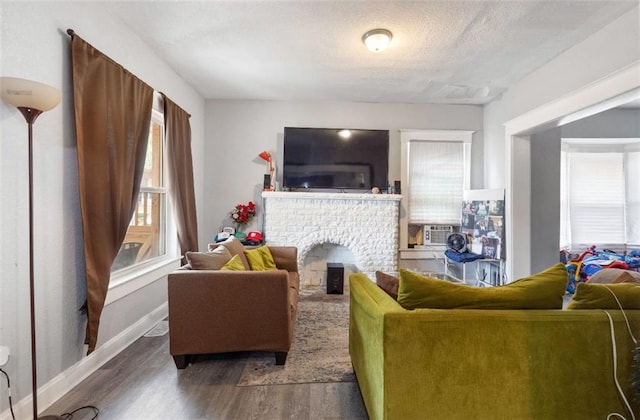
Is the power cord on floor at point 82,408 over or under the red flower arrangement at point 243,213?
under

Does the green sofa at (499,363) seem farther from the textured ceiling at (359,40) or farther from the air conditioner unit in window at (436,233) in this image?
the air conditioner unit in window at (436,233)

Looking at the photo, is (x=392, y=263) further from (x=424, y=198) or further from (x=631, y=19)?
(x=631, y=19)

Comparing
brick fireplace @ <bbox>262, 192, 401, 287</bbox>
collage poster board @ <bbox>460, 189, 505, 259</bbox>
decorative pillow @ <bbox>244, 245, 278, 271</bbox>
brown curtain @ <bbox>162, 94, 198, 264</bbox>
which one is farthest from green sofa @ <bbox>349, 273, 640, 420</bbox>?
brick fireplace @ <bbox>262, 192, 401, 287</bbox>

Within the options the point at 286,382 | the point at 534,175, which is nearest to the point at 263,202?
the point at 286,382

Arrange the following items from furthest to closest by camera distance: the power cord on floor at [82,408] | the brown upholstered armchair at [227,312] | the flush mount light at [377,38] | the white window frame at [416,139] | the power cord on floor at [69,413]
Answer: the white window frame at [416,139] → the flush mount light at [377,38] → the brown upholstered armchair at [227,312] → the power cord on floor at [82,408] → the power cord on floor at [69,413]

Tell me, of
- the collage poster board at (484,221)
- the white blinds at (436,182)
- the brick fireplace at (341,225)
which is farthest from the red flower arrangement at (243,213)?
the collage poster board at (484,221)

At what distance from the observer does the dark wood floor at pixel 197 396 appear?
1.67 meters

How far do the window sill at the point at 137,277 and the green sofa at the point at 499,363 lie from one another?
2129 mm

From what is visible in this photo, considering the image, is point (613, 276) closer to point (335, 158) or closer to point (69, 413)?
point (335, 158)

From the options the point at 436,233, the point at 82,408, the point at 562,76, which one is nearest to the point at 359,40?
the point at 562,76

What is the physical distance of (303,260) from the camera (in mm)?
4188

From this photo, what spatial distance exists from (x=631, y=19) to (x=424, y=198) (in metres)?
2.67

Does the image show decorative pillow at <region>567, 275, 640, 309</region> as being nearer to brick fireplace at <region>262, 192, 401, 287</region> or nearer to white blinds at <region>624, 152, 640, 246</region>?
brick fireplace at <region>262, 192, 401, 287</region>

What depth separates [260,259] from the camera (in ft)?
9.55
